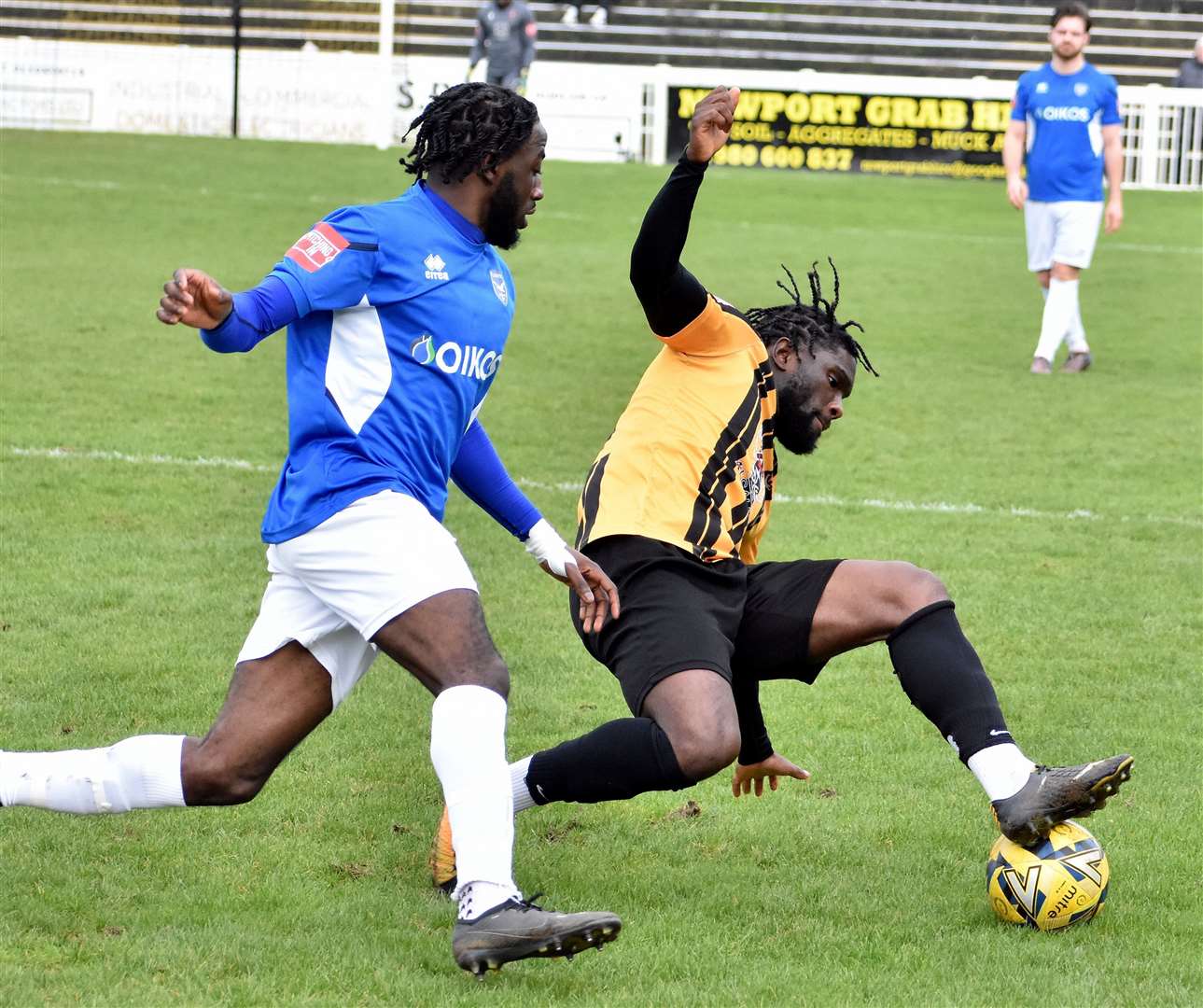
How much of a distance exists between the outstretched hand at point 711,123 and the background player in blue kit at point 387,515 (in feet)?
1.25

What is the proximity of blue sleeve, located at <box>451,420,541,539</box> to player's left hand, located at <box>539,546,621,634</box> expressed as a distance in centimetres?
15

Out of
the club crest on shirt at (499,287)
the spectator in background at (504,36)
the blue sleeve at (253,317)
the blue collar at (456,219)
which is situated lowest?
the blue sleeve at (253,317)

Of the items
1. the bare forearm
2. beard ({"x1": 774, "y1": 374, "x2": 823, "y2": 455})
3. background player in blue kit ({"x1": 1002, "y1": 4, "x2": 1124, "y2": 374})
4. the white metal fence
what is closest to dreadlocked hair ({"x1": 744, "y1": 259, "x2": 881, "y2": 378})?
beard ({"x1": 774, "y1": 374, "x2": 823, "y2": 455})

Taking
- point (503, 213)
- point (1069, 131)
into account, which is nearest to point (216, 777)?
point (503, 213)

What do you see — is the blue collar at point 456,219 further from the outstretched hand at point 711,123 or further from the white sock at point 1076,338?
the white sock at point 1076,338

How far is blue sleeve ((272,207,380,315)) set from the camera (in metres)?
3.85

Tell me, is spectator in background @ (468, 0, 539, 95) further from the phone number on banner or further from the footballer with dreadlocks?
the footballer with dreadlocks

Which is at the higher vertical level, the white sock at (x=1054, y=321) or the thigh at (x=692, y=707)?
the white sock at (x=1054, y=321)

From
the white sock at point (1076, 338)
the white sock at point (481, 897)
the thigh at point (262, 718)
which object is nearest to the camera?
the white sock at point (481, 897)

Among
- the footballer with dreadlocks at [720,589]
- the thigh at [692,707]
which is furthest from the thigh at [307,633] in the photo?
the thigh at [692,707]

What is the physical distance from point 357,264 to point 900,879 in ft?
6.97

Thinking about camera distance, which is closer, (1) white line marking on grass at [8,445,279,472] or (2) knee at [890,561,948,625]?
(2) knee at [890,561,948,625]

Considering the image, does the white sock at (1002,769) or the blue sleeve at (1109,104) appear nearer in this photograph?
the white sock at (1002,769)

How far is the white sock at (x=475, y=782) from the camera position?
3748mm
